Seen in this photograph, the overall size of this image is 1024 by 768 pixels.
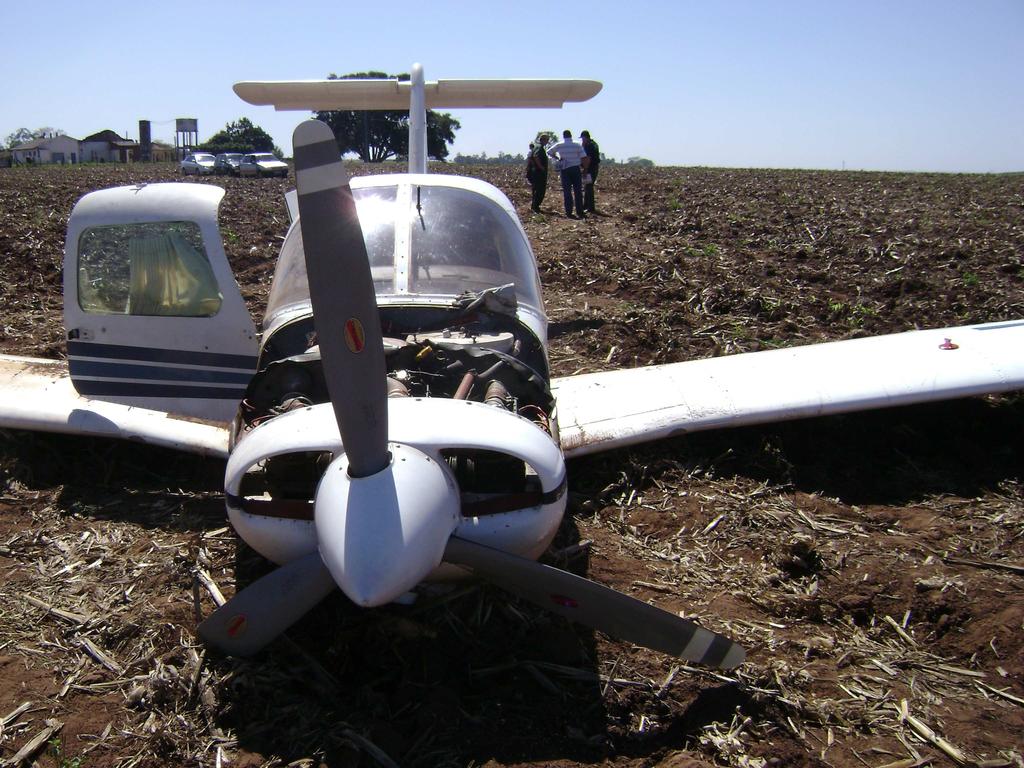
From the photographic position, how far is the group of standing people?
17.5m

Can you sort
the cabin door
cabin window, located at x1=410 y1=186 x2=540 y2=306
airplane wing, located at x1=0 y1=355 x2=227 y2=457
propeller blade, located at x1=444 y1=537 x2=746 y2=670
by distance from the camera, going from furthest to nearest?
the cabin door → cabin window, located at x1=410 y1=186 x2=540 y2=306 → airplane wing, located at x1=0 y1=355 x2=227 y2=457 → propeller blade, located at x1=444 y1=537 x2=746 y2=670

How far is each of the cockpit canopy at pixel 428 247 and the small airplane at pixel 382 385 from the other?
0.02 m

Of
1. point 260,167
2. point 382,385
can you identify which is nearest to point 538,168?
point 382,385

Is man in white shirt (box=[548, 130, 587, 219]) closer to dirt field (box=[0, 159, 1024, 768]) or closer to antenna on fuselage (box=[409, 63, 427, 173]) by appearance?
antenna on fuselage (box=[409, 63, 427, 173])

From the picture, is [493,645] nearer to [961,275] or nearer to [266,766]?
[266,766]

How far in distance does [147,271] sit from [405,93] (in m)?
4.42

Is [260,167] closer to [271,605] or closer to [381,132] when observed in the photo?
[381,132]

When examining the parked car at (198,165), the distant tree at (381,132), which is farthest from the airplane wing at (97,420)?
the distant tree at (381,132)

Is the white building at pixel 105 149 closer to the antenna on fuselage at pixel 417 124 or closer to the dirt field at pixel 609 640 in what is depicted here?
the antenna on fuselage at pixel 417 124

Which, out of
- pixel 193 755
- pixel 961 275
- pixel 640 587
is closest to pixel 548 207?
pixel 961 275

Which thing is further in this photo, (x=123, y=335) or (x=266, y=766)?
(x=123, y=335)

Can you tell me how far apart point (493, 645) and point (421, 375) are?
1.47 m

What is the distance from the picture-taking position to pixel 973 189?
93.5 ft

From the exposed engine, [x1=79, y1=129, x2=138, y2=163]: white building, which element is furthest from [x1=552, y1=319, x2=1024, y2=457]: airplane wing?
[x1=79, y1=129, x2=138, y2=163]: white building
